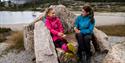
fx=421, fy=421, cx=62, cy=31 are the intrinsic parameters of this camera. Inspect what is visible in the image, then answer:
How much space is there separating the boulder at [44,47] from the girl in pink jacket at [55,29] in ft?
0.63

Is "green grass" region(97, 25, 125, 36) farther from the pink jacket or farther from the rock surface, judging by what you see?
the pink jacket

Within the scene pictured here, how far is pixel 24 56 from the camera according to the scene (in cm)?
1532

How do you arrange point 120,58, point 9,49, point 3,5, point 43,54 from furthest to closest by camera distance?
1. point 3,5
2. point 9,49
3. point 43,54
4. point 120,58

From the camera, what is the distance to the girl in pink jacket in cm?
1223

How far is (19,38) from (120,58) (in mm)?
11574

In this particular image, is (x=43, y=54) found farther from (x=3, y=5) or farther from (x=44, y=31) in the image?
(x=3, y=5)

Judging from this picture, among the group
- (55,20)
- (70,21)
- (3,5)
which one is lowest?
(3,5)

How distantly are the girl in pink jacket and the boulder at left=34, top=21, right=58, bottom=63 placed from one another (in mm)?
193

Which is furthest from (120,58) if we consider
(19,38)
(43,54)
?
(19,38)

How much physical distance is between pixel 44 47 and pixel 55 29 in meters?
2.23

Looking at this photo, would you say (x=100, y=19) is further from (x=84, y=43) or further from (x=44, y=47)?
(x=44, y=47)

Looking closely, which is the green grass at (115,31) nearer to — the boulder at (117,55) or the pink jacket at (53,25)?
the pink jacket at (53,25)

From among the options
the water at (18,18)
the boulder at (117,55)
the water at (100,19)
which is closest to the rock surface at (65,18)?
the boulder at (117,55)

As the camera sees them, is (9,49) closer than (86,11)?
No
